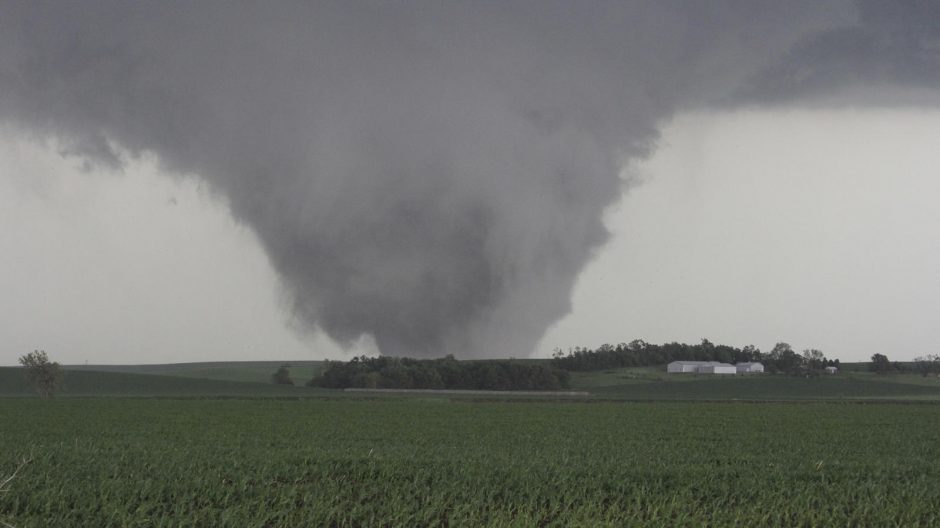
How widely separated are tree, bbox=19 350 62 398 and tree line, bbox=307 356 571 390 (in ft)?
173

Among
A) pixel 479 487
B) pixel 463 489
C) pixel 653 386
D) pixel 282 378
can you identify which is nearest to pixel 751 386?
pixel 653 386

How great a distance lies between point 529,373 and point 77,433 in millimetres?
121672

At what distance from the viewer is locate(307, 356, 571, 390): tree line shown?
15288cm

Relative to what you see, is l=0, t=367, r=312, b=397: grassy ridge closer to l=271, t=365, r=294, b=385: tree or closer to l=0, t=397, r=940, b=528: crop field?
l=271, t=365, r=294, b=385: tree

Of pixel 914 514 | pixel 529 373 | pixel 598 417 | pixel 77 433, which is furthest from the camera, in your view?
pixel 529 373

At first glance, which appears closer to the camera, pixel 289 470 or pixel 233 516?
pixel 233 516

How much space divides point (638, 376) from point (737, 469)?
525 ft

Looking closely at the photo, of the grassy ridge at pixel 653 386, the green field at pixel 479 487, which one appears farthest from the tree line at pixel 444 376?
the green field at pixel 479 487

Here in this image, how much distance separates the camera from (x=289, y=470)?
18.0 metres

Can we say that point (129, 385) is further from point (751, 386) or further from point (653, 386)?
point (751, 386)

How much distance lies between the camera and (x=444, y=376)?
6127 inches

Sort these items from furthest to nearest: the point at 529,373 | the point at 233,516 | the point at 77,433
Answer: the point at 529,373 → the point at 77,433 → the point at 233,516

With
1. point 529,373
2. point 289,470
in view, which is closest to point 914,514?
point 289,470

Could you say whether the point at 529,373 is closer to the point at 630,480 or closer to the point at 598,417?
the point at 598,417
